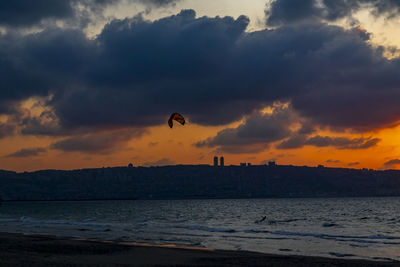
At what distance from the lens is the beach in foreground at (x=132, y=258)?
2618cm

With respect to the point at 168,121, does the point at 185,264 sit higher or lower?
lower

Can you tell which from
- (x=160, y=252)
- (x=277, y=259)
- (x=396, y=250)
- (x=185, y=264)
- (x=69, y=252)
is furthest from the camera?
(x=396, y=250)

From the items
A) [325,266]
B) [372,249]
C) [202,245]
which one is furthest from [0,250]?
[372,249]

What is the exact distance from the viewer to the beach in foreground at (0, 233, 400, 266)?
26180 millimetres

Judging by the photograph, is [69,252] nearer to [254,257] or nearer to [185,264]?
[185,264]

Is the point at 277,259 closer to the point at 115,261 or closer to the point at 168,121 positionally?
the point at 115,261

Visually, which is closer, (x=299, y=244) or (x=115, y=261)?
(x=115, y=261)

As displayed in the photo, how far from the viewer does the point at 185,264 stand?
88.2 feet

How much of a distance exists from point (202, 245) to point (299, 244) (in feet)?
30.7

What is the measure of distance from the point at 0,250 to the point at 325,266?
846 inches

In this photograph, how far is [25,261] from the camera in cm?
2492

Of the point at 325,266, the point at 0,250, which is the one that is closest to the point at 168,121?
the point at 0,250

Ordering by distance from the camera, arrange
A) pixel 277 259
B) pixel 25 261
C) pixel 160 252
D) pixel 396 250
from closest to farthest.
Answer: pixel 25 261
pixel 277 259
pixel 160 252
pixel 396 250

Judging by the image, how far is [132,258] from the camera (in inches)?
1167
